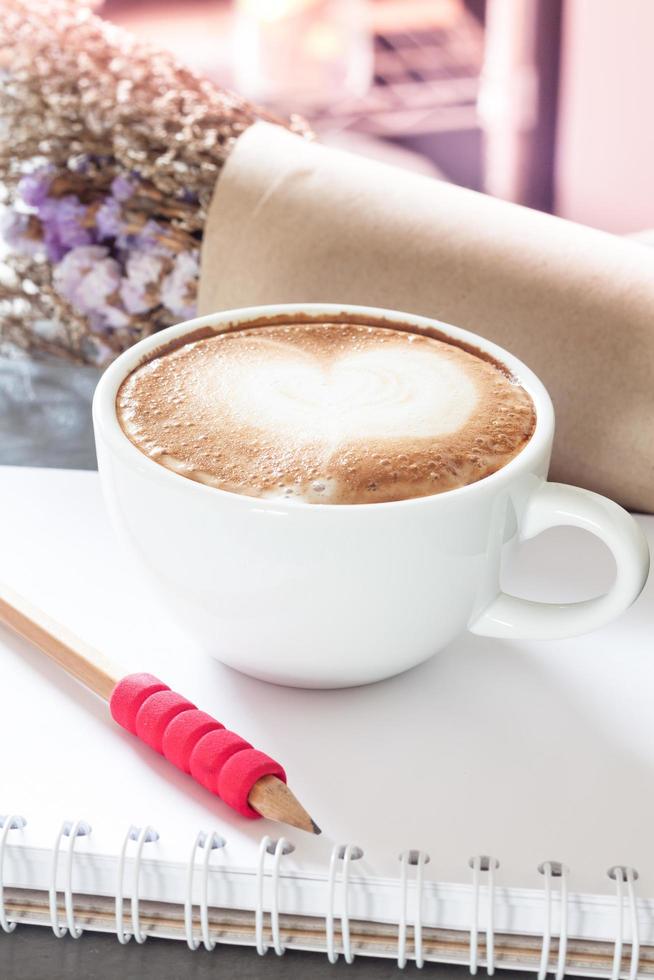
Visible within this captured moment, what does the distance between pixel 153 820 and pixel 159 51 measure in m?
0.81

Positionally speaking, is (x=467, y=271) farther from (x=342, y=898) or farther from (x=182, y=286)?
(x=342, y=898)

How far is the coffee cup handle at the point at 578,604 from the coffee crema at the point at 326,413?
0.12 ft

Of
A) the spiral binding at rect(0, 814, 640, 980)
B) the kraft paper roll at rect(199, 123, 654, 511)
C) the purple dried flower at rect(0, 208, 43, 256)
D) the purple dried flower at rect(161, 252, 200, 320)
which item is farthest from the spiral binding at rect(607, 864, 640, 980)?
the purple dried flower at rect(0, 208, 43, 256)

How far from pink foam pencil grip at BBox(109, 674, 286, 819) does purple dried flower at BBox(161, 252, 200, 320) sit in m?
0.50

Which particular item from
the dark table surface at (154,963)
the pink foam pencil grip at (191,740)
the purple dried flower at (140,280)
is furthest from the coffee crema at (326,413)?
the purple dried flower at (140,280)

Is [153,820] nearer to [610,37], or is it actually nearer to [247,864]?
[247,864]

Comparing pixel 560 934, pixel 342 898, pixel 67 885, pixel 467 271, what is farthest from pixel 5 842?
pixel 467 271

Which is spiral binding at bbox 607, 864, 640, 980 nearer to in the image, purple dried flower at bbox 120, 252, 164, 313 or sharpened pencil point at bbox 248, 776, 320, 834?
sharpened pencil point at bbox 248, 776, 320, 834

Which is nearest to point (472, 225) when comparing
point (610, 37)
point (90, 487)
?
point (90, 487)

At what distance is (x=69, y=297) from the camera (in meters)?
1.10

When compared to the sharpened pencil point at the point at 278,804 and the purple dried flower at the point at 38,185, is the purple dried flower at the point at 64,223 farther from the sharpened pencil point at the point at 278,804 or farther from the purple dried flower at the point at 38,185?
the sharpened pencil point at the point at 278,804

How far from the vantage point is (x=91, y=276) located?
1081 millimetres

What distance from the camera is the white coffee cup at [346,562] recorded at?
23.0 inches

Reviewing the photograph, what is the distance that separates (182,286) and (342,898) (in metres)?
0.65
